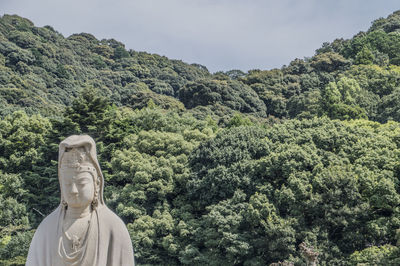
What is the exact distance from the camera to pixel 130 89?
230 ft

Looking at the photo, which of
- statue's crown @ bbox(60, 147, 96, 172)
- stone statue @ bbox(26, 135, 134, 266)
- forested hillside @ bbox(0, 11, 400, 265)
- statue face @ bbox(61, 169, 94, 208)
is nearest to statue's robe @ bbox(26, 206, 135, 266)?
stone statue @ bbox(26, 135, 134, 266)

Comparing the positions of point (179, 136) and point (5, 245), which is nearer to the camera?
point (5, 245)

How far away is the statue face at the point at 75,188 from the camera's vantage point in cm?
545

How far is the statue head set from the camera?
215 inches

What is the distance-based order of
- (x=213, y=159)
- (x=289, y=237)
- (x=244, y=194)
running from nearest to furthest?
(x=289, y=237)
(x=244, y=194)
(x=213, y=159)

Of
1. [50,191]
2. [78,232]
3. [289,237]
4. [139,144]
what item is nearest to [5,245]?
[50,191]

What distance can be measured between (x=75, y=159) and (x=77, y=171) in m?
0.12

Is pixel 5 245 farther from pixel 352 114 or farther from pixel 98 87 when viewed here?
pixel 98 87

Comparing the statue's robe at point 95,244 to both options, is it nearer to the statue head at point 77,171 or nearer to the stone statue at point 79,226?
the stone statue at point 79,226

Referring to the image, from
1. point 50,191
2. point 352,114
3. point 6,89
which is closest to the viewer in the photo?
point 50,191

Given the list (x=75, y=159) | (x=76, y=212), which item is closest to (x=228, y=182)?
(x=76, y=212)

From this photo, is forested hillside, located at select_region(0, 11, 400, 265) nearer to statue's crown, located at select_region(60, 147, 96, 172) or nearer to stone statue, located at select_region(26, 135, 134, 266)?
stone statue, located at select_region(26, 135, 134, 266)

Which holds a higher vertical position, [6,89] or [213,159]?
[6,89]

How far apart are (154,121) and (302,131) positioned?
11.1 metres
